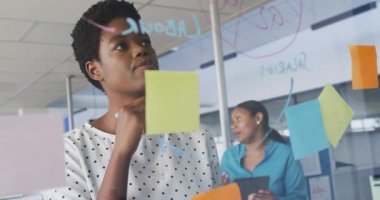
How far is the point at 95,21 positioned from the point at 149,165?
23 cm

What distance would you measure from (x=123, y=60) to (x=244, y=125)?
0.25m

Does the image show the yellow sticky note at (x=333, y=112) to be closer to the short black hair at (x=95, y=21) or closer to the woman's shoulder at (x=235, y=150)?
the woman's shoulder at (x=235, y=150)

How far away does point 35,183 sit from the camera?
0.49 meters

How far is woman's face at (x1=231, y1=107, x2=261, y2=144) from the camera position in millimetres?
661

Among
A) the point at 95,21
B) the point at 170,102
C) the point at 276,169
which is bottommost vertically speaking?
the point at 276,169

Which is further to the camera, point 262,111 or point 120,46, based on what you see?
point 262,111

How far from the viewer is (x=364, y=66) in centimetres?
75

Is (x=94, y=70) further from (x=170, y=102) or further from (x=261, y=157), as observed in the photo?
(x=261, y=157)

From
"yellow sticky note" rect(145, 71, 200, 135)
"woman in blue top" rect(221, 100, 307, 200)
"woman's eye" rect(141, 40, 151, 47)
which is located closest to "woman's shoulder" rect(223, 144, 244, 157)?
"woman in blue top" rect(221, 100, 307, 200)

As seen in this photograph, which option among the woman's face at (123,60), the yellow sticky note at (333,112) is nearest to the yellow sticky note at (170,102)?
the woman's face at (123,60)

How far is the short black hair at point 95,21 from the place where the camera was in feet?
1.77

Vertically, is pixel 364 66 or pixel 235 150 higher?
pixel 364 66

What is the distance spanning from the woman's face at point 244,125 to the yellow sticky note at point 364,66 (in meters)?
0.24

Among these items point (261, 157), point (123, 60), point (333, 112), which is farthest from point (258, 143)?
point (123, 60)
